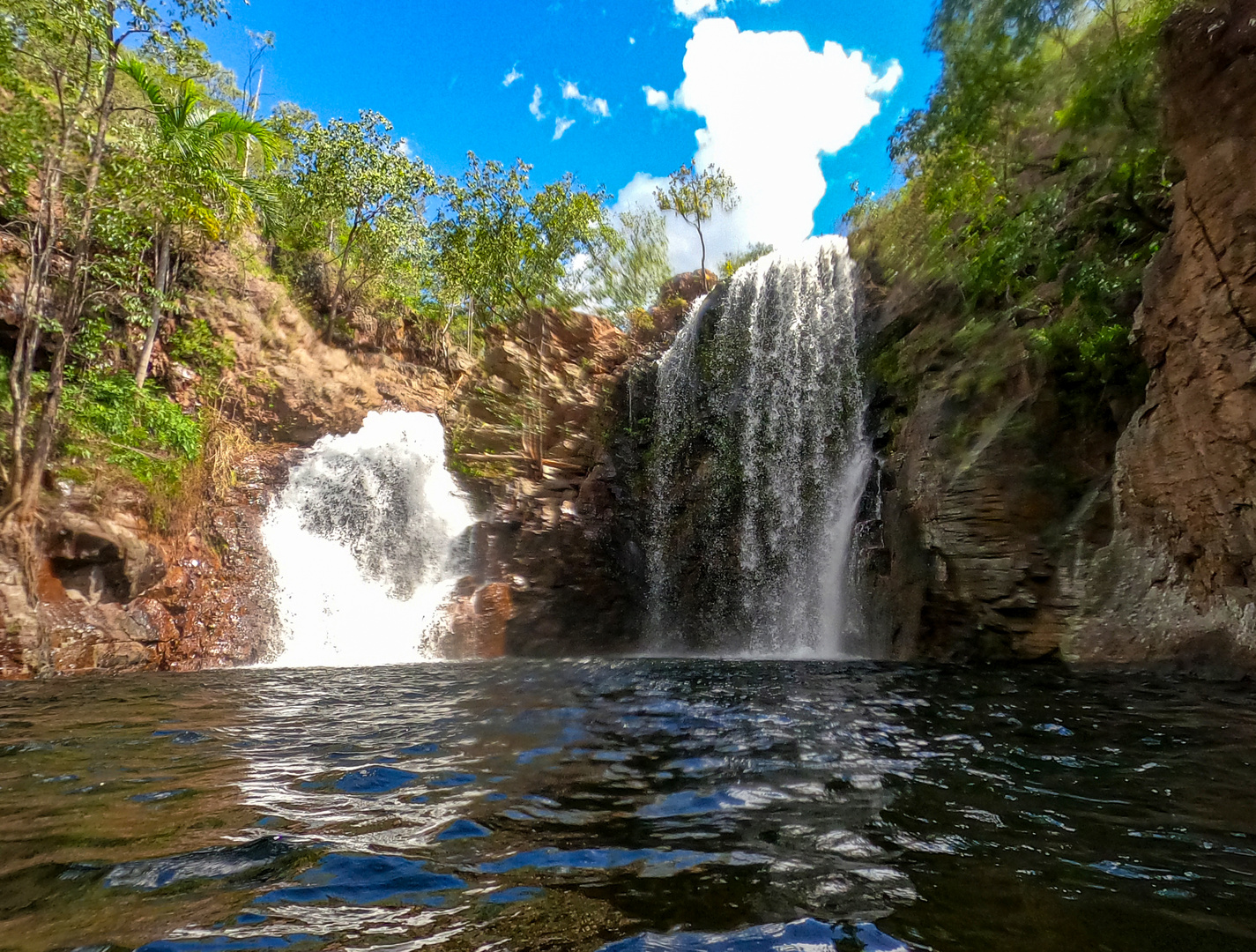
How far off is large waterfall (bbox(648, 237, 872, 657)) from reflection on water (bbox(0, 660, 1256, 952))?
993 centimetres

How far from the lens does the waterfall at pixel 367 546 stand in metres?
15.7

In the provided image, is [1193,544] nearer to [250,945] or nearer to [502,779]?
[502,779]

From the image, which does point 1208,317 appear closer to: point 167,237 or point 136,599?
point 136,599

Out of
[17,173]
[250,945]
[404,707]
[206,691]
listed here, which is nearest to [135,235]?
[17,173]

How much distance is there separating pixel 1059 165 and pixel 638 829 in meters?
13.7

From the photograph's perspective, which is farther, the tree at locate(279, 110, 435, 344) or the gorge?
the tree at locate(279, 110, 435, 344)

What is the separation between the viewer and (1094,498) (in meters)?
9.88

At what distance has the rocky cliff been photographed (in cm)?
762

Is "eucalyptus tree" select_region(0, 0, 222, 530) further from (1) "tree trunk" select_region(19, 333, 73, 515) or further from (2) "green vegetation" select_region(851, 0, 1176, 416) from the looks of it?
(2) "green vegetation" select_region(851, 0, 1176, 416)

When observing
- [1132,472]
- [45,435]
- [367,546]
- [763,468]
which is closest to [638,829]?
[1132,472]

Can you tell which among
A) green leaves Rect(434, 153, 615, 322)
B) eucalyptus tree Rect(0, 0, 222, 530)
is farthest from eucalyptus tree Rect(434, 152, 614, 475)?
eucalyptus tree Rect(0, 0, 222, 530)

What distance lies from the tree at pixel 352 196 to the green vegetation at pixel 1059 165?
55.0ft

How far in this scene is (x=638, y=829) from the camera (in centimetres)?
291

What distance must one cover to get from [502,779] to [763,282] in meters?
18.5
